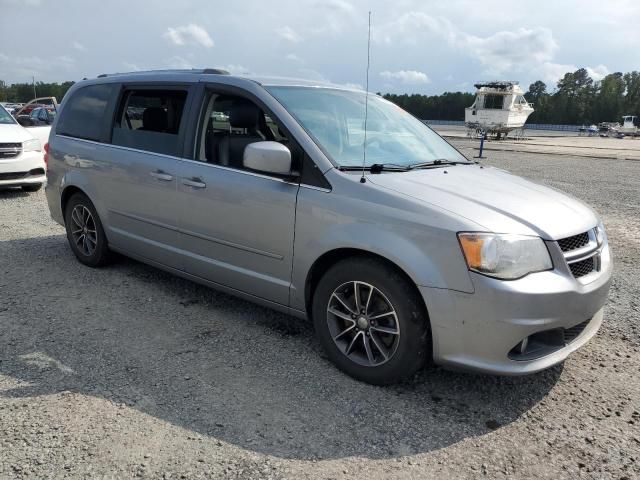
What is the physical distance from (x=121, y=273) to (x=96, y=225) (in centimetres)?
51

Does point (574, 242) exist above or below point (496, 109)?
below

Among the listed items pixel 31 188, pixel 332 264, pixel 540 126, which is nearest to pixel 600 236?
pixel 332 264

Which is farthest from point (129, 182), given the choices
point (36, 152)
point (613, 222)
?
point (613, 222)

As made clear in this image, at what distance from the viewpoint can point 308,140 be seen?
3.43m

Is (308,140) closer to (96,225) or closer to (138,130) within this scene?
(138,130)

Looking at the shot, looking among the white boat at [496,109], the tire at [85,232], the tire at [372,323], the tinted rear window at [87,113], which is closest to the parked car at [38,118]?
the tinted rear window at [87,113]

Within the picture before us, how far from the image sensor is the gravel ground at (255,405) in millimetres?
2508

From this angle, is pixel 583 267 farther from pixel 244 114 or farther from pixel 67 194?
pixel 67 194

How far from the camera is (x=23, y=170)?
9.11 m

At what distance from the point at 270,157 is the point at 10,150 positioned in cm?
748

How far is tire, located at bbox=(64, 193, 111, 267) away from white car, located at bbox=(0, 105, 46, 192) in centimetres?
441

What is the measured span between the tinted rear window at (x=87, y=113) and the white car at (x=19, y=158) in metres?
4.21

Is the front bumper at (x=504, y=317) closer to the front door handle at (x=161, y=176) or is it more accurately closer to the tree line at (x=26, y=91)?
the front door handle at (x=161, y=176)

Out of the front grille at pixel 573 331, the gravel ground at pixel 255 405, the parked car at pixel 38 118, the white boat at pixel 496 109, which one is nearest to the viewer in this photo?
the gravel ground at pixel 255 405
